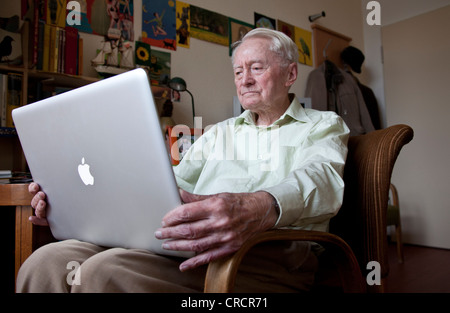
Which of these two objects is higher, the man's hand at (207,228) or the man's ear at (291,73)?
the man's ear at (291,73)

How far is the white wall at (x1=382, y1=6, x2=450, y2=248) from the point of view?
3289mm

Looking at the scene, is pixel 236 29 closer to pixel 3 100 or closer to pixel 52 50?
pixel 52 50

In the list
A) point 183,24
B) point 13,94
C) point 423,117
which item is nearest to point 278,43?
point 13,94

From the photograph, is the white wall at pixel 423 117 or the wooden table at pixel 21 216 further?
the white wall at pixel 423 117

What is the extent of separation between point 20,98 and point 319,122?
1353 millimetres

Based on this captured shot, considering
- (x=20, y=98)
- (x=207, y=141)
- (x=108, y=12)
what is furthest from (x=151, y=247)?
(x=108, y=12)

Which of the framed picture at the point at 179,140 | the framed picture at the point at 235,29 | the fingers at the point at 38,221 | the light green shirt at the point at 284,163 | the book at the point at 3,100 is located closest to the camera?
the light green shirt at the point at 284,163

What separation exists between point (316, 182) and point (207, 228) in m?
0.35

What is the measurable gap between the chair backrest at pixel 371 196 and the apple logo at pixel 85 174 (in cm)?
74

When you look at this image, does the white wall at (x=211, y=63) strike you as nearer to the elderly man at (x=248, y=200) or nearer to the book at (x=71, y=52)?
the book at (x=71, y=52)

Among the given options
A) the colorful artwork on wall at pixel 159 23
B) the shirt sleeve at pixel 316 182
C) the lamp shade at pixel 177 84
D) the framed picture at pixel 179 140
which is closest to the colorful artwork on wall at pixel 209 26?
the colorful artwork on wall at pixel 159 23

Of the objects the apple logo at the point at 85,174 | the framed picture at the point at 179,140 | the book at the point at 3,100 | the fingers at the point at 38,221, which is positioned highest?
the book at the point at 3,100

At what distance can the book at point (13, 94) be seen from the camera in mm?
1584

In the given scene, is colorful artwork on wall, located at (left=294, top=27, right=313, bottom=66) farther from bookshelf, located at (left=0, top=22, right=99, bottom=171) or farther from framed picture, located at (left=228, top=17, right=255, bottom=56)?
bookshelf, located at (left=0, top=22, right=99, bottom=171)
